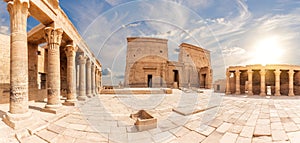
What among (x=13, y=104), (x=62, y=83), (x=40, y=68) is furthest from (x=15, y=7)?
(x=62, y=83)

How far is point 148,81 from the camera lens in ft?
85.3

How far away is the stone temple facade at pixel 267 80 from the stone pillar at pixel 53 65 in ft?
51.6

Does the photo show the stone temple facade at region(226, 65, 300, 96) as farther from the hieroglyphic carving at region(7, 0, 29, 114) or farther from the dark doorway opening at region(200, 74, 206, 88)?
the hieroglyphic carving at region(7, 0, 29, 114)

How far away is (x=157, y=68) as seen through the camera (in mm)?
24938

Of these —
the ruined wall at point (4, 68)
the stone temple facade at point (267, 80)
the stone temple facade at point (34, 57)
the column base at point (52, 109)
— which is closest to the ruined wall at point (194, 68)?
the stone temple facade at point (267, 80)

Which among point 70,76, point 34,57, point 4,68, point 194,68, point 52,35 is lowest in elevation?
point 70,76

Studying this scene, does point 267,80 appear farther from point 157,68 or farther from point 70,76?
point 70,76

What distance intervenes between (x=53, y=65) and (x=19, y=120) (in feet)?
9.86

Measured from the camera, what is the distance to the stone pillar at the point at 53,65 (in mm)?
6493

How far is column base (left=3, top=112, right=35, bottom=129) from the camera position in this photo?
4.17m

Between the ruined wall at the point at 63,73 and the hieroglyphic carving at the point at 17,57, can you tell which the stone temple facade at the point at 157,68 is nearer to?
the ruined wall at the point at 63,73

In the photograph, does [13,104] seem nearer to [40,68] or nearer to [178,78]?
[40,68]

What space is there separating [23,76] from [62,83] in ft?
38.9

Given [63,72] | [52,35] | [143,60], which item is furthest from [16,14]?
[143,60]
